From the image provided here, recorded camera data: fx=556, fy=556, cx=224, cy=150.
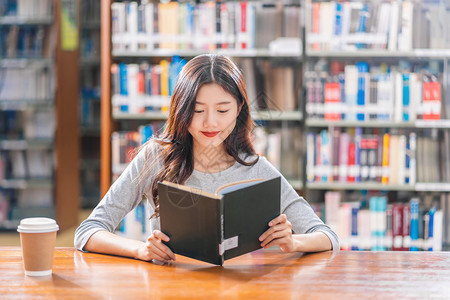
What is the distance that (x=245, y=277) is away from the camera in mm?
1178

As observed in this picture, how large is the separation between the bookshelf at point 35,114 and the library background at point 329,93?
1120 millimetres

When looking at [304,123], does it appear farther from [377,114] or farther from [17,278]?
[17,278]

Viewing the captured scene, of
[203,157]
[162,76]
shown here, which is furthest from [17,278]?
[162,76]

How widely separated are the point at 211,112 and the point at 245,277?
439 mm

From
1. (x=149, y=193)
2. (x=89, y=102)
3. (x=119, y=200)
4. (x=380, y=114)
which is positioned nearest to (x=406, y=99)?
(x=380, y=114)

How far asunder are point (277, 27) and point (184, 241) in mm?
2167

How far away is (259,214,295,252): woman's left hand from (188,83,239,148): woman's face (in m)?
0.29

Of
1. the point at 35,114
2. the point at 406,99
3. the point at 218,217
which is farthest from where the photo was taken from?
the point at 35,114

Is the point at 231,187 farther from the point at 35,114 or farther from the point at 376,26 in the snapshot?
the point at 35,114

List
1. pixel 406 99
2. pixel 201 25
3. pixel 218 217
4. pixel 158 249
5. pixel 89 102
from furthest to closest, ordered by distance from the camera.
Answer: pixel 89 102 < pixel 201 25 < pixel 406 99 < pixel 158 249 < pixel 218 217

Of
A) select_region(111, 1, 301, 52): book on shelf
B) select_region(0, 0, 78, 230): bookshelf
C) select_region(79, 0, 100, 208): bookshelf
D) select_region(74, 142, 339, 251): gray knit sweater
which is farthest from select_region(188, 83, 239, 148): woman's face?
select_region(79, 0, 100, 208): bookshelf

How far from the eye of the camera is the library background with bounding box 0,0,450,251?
10.0 feet

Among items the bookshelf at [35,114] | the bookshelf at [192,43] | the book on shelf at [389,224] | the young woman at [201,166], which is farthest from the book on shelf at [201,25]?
the young woman at [201,166]

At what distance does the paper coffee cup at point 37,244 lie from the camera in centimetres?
115
